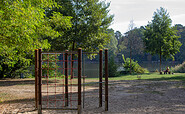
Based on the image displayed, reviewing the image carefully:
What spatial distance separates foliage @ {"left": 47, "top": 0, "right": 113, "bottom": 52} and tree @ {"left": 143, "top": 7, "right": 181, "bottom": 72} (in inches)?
561

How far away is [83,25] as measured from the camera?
20.8 m

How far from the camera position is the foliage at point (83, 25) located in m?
20.5

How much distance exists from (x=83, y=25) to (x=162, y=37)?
55.0ft

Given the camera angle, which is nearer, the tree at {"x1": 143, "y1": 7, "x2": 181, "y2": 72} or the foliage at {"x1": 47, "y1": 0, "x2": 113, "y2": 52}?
the foliage at {"x1": 47, "y1": 0, "x2": 113, "y2": 52}

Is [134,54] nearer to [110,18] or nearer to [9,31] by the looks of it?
[110,18]

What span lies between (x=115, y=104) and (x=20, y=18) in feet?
16.3

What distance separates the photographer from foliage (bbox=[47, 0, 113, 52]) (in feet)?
67.2

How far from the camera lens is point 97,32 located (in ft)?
70.3

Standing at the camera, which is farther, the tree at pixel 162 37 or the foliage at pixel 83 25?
the tree at pixel 162 37

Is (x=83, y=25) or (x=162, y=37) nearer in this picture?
(x=83, y=25)

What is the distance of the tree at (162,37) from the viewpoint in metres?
33.0

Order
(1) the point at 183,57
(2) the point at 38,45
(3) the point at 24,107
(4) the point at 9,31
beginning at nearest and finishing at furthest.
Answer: (3) the point at 24,107 < (4) the point at 9,31 < (2) the point at 38,45 < (1) the point at 183,57

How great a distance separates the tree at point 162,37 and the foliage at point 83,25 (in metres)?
14.3

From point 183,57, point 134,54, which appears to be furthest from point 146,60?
point 183,57
